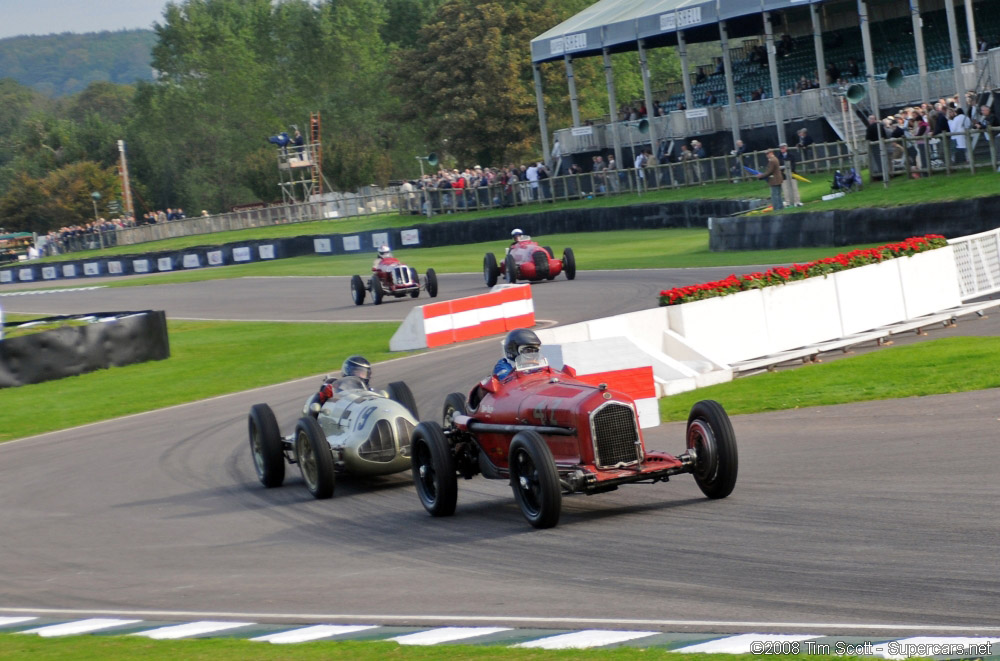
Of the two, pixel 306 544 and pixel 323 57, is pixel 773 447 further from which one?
pixel 323 57

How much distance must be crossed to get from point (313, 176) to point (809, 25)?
136 feet

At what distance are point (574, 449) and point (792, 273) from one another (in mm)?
9338

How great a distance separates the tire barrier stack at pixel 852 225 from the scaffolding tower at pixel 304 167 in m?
50.8

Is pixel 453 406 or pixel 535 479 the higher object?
pixel 453 406

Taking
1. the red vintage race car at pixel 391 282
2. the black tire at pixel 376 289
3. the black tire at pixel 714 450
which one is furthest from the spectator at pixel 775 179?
the black tire at pixel 714 450

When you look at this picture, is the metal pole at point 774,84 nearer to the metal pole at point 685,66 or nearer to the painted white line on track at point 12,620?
the metal pole at point 685,66

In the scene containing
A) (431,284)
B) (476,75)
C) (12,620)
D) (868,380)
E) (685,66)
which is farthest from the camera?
(476,75)

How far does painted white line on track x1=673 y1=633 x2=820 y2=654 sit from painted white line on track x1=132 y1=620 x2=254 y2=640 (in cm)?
297

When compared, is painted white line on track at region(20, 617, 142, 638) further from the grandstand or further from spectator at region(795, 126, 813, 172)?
spectator at region(795, 126, 813, 172)

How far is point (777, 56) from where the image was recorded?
168 feet

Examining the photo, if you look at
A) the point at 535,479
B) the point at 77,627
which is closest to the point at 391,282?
the point at 535,479

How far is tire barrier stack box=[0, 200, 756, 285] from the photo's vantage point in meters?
40.0

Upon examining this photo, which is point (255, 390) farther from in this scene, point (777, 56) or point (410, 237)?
point (777, 56)

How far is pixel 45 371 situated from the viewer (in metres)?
23.4
